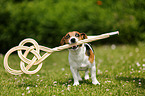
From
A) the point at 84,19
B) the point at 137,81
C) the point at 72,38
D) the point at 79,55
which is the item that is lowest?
the point at 137,81

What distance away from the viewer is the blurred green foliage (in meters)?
10.9

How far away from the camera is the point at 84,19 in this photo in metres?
11.8

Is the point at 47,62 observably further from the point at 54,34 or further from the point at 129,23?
the point at 129,23

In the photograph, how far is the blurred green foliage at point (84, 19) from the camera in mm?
10852

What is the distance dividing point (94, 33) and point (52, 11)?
109 inches

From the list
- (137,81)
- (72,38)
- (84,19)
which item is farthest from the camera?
(84,19)

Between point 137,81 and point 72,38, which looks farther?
point 137,81

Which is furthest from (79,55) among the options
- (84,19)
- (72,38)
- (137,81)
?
(84,19)

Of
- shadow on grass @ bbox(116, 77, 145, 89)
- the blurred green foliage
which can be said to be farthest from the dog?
the blurred green foliage

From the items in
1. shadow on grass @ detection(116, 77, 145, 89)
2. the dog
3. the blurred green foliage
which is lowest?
shadow on grass @ detection(116, 77, 145, 89)

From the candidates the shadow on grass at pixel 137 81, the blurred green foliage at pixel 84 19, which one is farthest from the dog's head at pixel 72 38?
the blurred green foliage at pixel 84 19

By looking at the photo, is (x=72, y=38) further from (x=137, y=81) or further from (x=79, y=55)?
(x=137, y=81)

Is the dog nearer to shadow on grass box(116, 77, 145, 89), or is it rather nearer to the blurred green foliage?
shadow on grass box(116, 77, 145, 89)

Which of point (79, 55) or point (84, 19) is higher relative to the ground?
point (84, 19)
